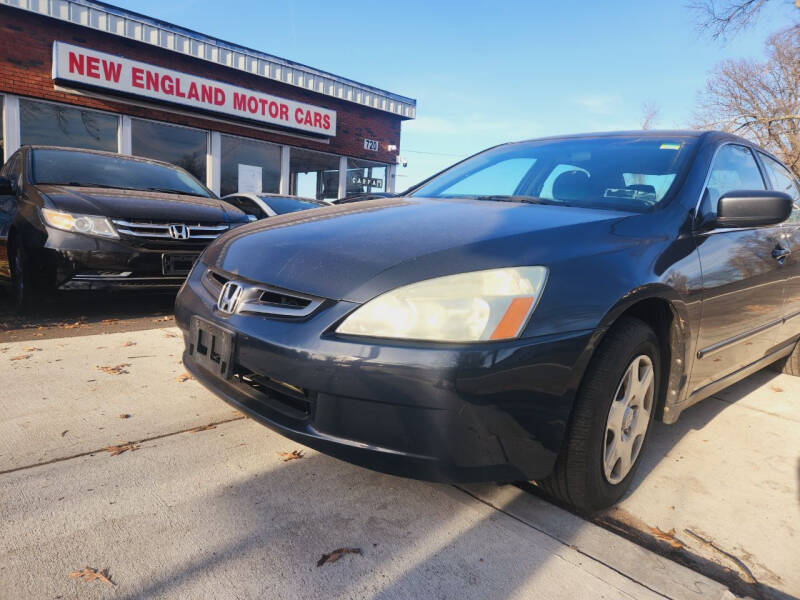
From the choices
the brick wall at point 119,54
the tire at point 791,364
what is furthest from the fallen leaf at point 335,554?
the brick wall at point 119,54

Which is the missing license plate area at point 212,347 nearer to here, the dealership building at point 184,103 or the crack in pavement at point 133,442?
the crack in pavement at point 133,442

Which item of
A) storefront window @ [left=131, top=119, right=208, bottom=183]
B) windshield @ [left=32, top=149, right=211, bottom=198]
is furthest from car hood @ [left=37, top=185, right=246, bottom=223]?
storefront window @ [left=131, top=119, right=208, bottom=183]

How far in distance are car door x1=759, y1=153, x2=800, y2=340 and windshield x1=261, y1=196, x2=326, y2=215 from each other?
17.4 ft

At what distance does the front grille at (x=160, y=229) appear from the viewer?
4262 mm

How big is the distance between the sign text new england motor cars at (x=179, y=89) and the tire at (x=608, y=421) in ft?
35.8

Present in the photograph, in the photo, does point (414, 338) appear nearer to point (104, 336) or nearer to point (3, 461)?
point (3, 461)

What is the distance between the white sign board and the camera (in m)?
12.7

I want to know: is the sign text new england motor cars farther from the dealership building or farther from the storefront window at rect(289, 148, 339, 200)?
the storefront window at rect(289, 148, 339, 200)

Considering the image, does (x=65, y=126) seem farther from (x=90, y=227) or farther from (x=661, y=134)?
(x=661, y=134)

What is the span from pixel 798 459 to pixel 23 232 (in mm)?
5204

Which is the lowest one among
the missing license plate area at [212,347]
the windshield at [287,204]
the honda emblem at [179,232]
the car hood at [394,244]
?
the missing license plate area at [212,347]

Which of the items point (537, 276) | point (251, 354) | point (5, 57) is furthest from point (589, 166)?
point (5, 57)

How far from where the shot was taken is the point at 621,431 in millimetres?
1996

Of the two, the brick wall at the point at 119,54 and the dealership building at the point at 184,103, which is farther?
the dealership building at the point at 184,103
